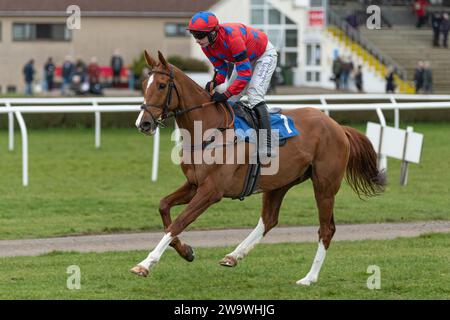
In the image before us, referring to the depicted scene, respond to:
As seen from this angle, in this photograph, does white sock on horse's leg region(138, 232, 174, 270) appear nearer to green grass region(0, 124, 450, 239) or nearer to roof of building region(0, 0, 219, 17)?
green grass region(0, 124, 450, 239)

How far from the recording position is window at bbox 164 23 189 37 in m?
41.3

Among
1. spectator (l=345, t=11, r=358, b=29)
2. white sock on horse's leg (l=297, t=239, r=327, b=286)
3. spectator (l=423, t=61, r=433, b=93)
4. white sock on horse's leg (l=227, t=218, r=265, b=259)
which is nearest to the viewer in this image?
white sock on horse's leg (l=297, t=239, r=327, b=286)

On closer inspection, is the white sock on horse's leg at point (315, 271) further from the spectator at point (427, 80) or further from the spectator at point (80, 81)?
the spectator at point (427, 80)

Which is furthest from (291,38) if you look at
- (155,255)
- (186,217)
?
(155,255)

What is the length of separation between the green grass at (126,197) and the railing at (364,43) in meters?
14.8

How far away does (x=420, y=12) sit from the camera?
119 ft

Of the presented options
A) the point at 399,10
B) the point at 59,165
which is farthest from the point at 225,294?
the point at 399,10

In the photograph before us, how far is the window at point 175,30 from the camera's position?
135 ft

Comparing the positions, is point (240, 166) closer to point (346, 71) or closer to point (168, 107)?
point (168, 107)

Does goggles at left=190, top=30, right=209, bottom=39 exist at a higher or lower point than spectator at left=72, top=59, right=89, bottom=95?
higher

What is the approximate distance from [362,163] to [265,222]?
1.05 meters

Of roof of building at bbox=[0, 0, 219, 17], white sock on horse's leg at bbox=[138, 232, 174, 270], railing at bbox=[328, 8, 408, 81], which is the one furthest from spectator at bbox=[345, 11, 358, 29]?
white sock on horse's leg at bbox=[138, 232, 174, 270]

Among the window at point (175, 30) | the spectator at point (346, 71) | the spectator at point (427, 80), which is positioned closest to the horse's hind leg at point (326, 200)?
the spectator at point (427, 80)

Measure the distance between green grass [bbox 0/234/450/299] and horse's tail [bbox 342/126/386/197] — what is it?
0.65 metres
